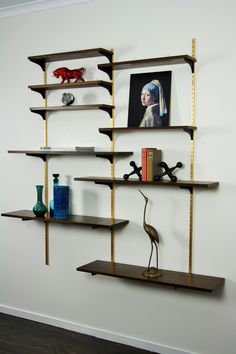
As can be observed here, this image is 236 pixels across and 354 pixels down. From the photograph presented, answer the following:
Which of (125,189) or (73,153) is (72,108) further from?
(125,189)

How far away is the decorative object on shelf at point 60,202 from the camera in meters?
3.51

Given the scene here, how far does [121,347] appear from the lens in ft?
11.2

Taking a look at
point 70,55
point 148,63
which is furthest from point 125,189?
point 70,55

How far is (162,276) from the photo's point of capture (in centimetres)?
313

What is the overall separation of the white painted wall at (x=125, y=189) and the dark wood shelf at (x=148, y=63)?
0.06 meters

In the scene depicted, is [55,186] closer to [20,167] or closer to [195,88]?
[20,167]

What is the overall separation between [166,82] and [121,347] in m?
1.88

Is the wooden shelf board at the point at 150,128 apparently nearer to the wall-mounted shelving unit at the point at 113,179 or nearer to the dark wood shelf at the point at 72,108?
the wall-mounted shelving unit at the point at 113,179

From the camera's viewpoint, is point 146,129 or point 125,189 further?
point 125,189

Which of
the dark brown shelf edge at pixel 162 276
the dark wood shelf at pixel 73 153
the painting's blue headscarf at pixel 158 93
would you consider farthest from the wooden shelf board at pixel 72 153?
the dark brown shelf edge at pixel 162 276

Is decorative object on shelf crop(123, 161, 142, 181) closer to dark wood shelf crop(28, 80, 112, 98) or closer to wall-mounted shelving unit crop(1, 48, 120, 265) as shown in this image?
wall-mounted shelving unit crop(1, 48, 120, 265)

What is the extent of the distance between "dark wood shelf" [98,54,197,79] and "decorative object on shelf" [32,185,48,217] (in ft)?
3.29

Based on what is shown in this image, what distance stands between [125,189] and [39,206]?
0.69 m

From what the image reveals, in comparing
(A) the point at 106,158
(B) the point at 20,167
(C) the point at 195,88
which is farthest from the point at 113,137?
(B) the point at 20,167
